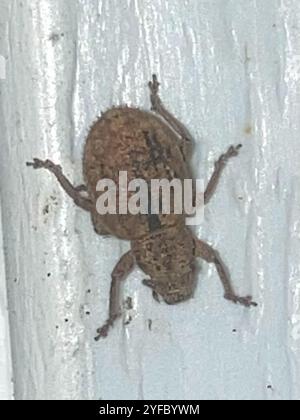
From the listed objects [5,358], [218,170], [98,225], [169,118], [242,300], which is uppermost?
[169,118]

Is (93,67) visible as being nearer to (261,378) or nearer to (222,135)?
(222,135)

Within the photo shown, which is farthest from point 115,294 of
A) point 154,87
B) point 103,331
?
point 154,87

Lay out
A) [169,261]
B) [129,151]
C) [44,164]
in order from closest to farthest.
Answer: [129,151] < [44,164] < [169,261]

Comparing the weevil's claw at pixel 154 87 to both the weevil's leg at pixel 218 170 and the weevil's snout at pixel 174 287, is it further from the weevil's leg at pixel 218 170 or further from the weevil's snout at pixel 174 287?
the weevil's snout at pixel 174 287

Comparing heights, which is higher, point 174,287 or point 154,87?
point 154,87

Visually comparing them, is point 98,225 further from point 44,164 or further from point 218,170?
point 218,170

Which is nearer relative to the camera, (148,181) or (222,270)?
(148,181)

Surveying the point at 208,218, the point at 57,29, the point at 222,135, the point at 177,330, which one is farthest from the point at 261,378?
the point at 57,29

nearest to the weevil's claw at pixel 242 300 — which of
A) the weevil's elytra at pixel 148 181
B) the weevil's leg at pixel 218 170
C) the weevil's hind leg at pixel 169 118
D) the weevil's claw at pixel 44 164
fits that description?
the weevil's elytra at pixel 148 181
